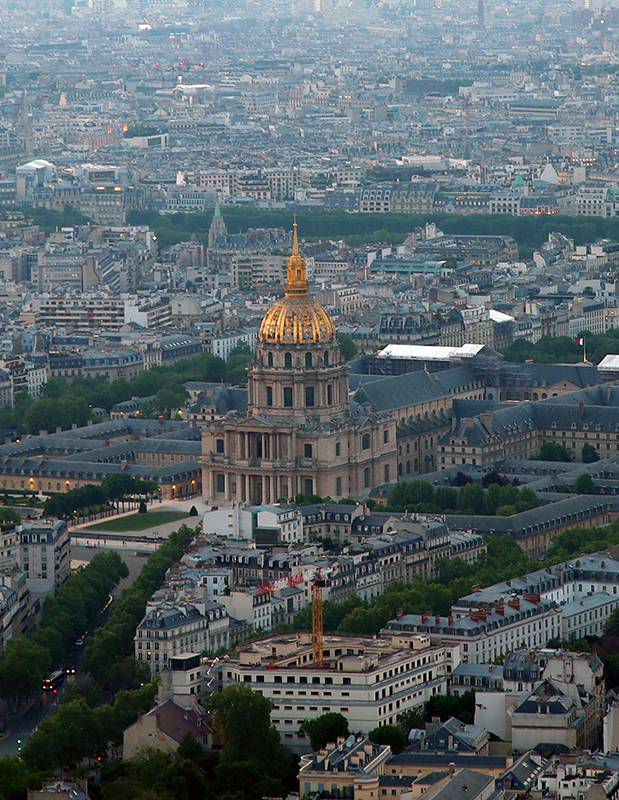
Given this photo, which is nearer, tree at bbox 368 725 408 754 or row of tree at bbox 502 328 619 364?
tree at bbox 368 725 408 754

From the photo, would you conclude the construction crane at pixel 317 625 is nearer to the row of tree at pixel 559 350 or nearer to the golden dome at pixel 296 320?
the golden dome at pixel 296 320

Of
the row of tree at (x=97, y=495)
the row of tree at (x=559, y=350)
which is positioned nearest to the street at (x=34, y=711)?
the row of tree at (x=97, y=495)

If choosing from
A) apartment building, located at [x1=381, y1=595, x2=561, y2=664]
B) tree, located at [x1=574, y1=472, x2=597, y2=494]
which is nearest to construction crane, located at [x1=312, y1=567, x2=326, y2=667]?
apartment building, located at [x1=381, y1=595, x2=561, y2=664]

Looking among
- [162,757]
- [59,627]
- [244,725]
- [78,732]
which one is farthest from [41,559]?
[162,757]

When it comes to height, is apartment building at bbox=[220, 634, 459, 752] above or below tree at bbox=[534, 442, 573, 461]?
above

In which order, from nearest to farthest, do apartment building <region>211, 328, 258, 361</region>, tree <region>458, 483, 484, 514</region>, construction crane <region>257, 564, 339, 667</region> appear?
construction crane <region>257, 564, 339, 667</region>, tree <region>458, 483, 484, 514</region>, apartment building <region>211, 328, 258, 361</region>

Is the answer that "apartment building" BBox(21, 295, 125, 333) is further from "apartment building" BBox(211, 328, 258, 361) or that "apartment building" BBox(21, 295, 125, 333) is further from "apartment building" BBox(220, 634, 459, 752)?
"apartment building" BBox(220, 634, 459, 752)

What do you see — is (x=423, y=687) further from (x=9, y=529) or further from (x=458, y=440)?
(x=458, y=440)

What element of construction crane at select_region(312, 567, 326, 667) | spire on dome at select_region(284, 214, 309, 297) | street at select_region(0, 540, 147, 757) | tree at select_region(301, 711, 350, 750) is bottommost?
street at select_region(0, 540, 147, 757)
